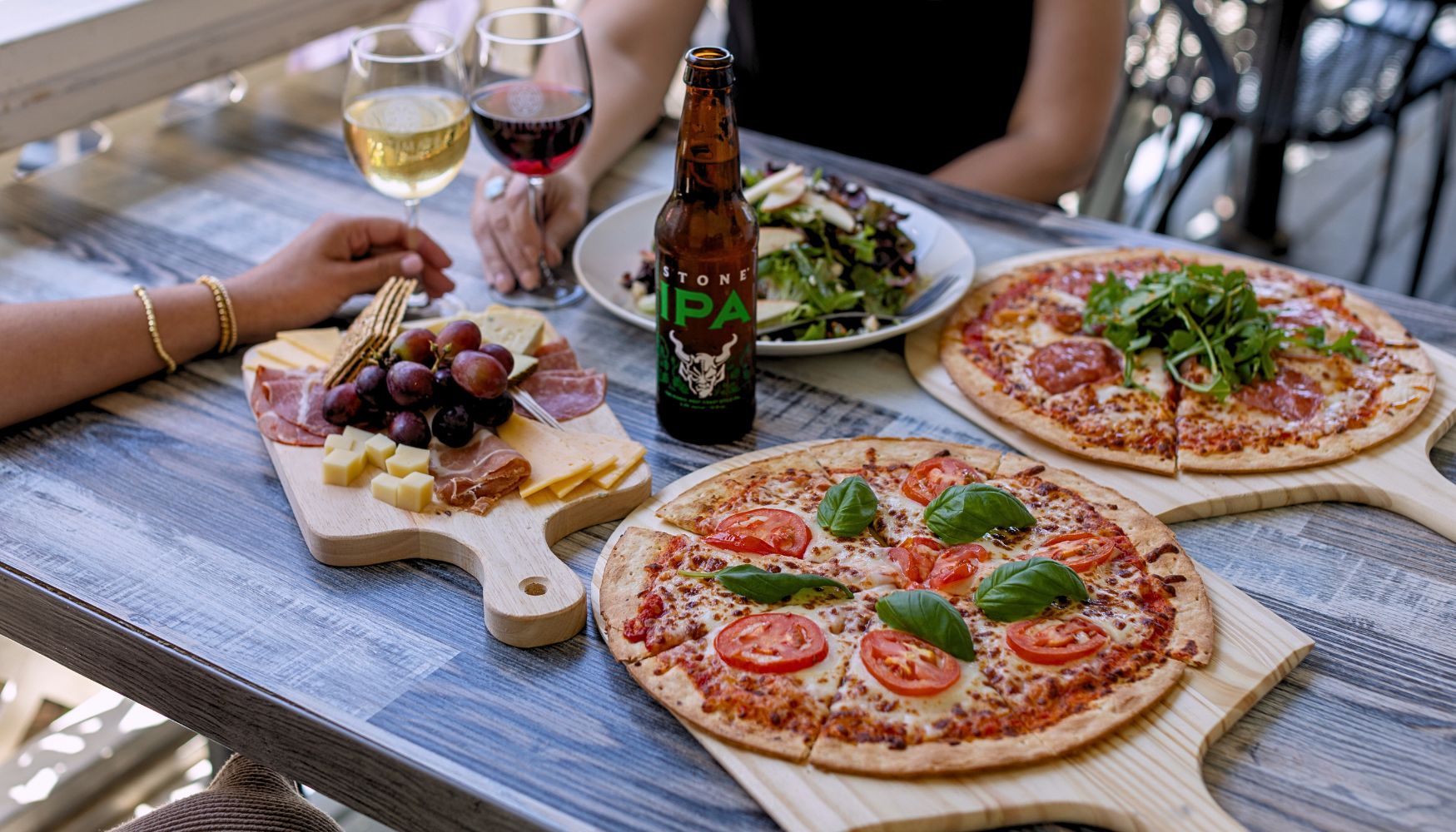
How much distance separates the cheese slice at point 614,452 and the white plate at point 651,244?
0.31 metres

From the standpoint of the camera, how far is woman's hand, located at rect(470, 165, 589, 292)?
2129mm

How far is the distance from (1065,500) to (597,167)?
4.29ft

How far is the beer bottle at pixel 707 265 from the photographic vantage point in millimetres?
1457

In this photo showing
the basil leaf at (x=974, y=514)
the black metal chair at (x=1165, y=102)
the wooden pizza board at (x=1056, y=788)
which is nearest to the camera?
the wooden pizza board at (x=1056, y=788)

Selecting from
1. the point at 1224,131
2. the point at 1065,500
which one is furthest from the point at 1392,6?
the point at 1065,500

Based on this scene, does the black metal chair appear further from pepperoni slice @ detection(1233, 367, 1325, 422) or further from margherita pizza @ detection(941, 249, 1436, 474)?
pepperoni slice @ detection(1233, 367, 1325, 422)

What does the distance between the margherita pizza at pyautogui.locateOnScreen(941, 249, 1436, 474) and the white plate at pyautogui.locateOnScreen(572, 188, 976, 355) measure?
7 centimetres

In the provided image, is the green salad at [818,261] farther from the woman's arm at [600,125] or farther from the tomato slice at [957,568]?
the tomato slice at [957,568]

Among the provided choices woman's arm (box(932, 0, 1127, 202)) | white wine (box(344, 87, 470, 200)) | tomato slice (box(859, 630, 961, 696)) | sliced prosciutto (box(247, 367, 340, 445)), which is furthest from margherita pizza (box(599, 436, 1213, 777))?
woman's arm (box(932, 0, 1127, 202))

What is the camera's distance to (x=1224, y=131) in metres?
3.07

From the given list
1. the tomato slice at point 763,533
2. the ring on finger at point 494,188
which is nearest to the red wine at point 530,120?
the ring on finger at point 494,188

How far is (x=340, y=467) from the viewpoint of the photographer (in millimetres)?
1538

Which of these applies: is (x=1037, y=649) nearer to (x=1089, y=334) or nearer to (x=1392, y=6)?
(x=1089, y=334)

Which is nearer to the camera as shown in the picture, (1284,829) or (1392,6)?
(1284,829)
